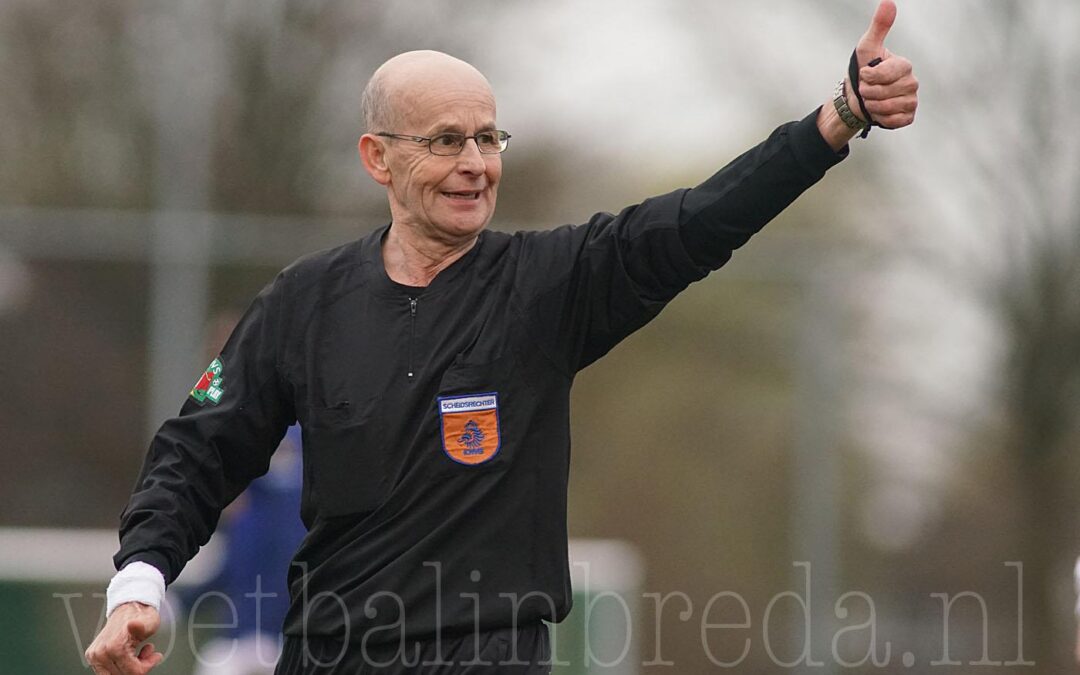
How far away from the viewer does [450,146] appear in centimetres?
418

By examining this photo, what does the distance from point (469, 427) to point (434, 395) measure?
116 mm

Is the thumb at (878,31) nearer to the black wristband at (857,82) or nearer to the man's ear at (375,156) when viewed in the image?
the black wristband at (857,82)

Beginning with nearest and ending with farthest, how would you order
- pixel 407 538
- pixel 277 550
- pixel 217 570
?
pixel 407 538, pixel 277 550, pixel 217 570

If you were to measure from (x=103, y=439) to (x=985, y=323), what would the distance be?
22.2ft

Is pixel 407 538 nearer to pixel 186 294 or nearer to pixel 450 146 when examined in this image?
pixel 450 146

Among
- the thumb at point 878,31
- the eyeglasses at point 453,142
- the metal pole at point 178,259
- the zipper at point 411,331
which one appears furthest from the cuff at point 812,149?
the metal pole at point 178,259

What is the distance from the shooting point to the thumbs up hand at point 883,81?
3660 millimetres

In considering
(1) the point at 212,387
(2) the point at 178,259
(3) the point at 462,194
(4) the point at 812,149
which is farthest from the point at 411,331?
(2) the point at 178,259

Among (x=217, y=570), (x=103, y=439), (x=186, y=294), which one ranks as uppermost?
(x=186, y=294)

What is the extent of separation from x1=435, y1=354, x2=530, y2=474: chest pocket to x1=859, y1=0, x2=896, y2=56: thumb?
3.80 feet

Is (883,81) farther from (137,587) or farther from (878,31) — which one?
(137,587)


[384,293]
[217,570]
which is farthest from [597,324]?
[217,570]

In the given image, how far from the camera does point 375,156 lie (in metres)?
4.38

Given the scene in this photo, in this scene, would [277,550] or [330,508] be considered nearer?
[330,508]
